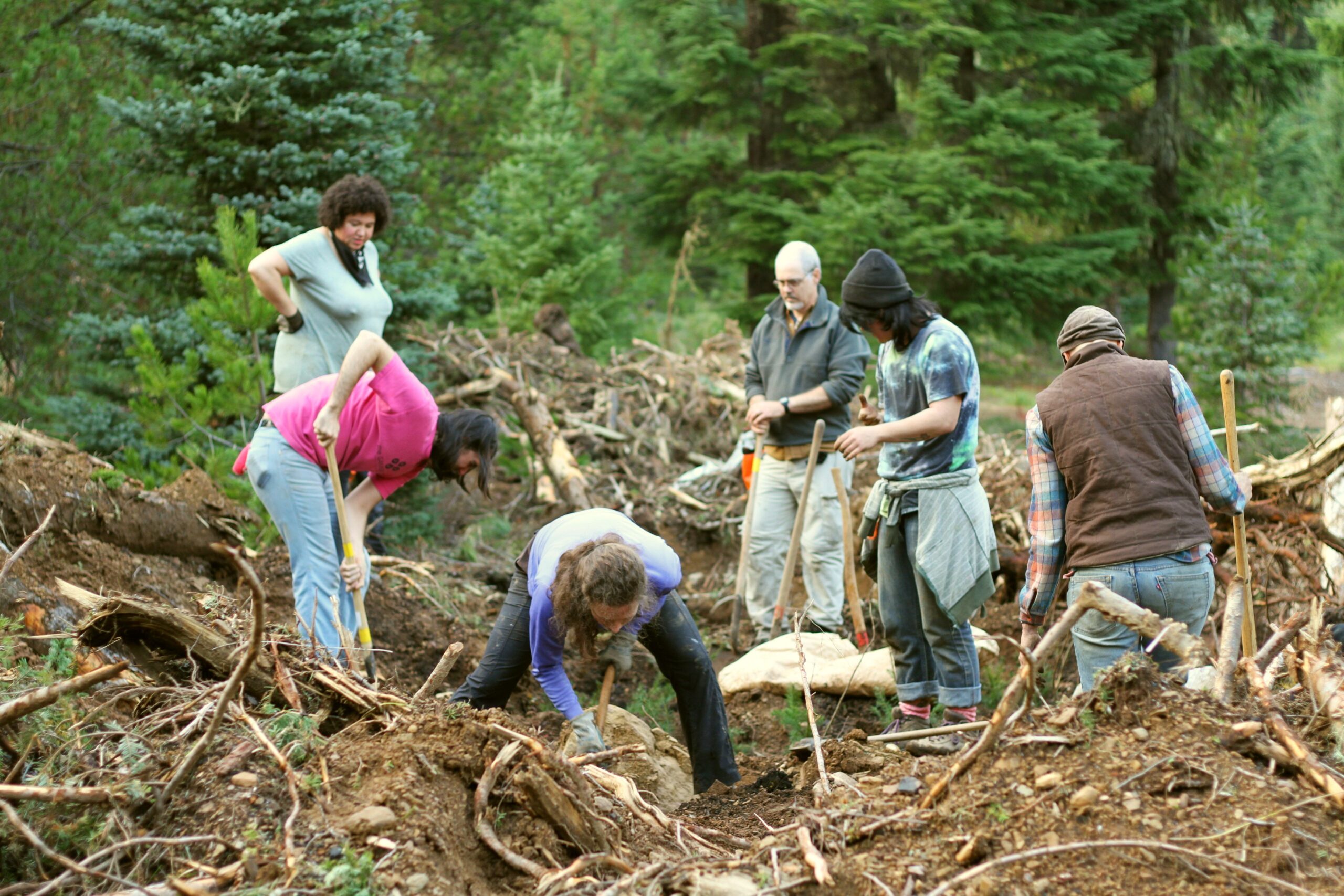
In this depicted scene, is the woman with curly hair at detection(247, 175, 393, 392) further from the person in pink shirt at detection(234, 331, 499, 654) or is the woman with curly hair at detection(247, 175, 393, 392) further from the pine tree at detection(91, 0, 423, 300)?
the pine tree at detection(91, 0, 423, 300)

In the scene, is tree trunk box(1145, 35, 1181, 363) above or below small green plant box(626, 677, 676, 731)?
above

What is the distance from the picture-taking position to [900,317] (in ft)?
13.5

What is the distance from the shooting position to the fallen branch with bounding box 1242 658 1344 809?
2199 millimetres

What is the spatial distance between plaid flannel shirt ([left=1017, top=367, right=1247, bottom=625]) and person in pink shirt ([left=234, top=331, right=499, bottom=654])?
2067mm

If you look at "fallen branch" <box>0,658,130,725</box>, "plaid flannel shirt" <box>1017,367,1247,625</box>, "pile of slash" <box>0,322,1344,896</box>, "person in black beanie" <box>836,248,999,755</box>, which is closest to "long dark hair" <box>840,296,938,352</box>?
"person in black beanie" <box>836,248,999,755</box>

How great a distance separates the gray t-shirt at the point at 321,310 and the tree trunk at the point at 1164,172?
12070 millimetres

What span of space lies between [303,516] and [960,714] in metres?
2.81

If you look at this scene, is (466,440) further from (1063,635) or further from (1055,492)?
(1063,635)

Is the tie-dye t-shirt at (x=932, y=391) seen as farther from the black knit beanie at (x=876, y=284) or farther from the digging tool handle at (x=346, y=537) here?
the digging tool handle at (x=346, y=537)

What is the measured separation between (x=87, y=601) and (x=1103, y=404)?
3403mm

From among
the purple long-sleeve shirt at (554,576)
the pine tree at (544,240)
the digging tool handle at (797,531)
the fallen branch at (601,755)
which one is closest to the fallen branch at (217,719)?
the fallen branch at (601,755)

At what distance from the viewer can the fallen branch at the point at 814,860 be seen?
2.28m

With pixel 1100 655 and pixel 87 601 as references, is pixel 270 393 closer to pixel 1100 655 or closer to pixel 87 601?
pixel 87 601

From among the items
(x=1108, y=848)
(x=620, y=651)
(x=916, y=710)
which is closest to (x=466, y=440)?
(x=620, y=651)
